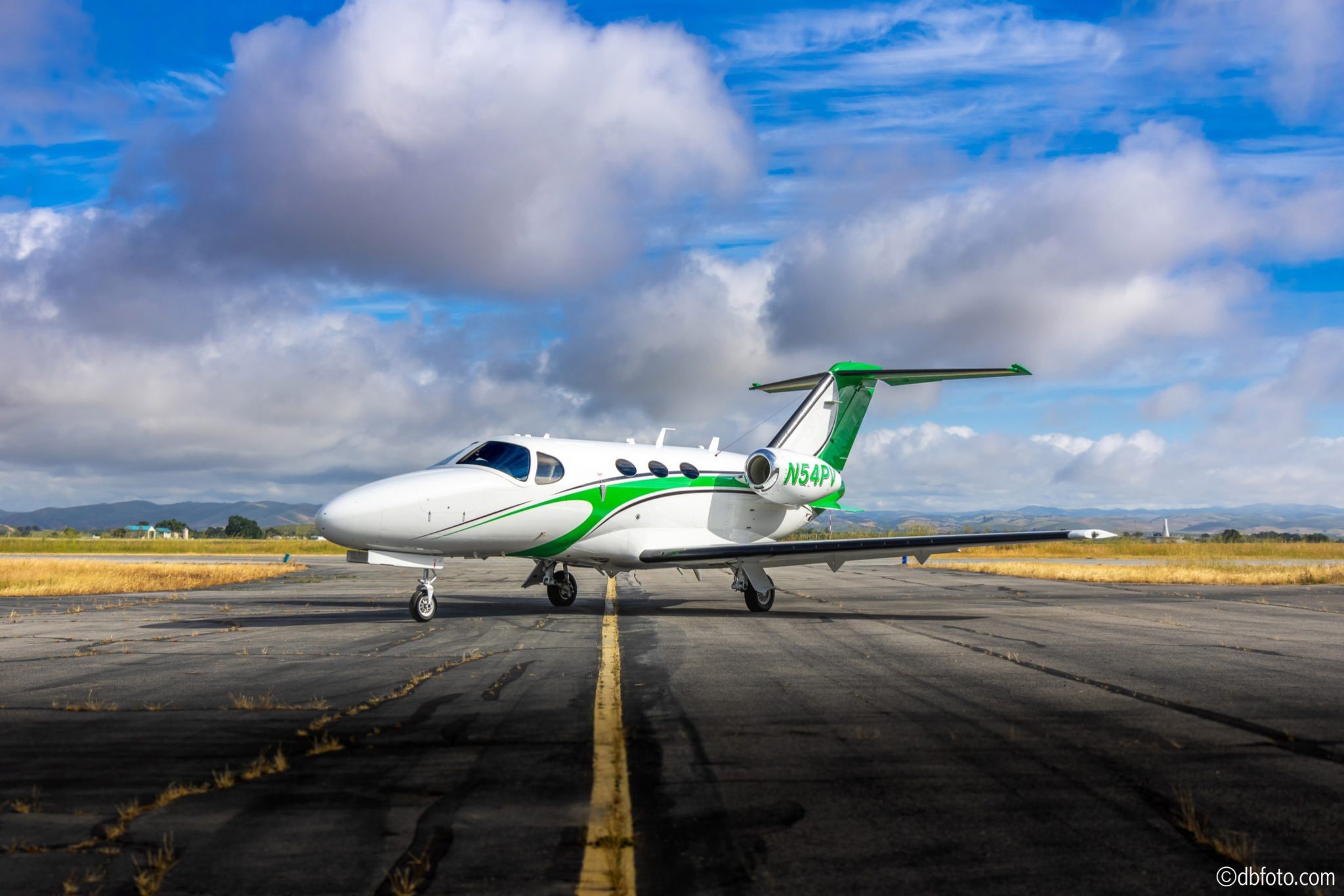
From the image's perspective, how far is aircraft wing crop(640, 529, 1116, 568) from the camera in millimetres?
17047

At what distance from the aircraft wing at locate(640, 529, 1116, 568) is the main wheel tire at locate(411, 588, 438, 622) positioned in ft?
15.3

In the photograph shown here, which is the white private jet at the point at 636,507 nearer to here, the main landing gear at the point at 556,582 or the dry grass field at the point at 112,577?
the main landing gear at the point at 556,582

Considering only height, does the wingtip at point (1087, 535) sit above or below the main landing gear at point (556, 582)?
above

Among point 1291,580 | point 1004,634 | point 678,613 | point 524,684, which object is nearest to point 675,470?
point 678,613

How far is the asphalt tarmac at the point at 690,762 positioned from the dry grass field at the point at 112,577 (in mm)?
14225

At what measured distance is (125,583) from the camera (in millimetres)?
28703

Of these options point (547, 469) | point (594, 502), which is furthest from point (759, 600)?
point (547, 469)

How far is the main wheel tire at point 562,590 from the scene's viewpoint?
20609mm

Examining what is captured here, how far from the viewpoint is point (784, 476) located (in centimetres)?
2162

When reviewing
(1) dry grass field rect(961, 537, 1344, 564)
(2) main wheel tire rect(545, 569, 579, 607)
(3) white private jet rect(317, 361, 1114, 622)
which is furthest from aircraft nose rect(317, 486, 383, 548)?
(1) dry grass field rect(961, 537, 1344, 564)

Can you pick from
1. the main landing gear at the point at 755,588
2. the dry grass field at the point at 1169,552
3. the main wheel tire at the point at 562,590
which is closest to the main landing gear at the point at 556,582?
the main wheel tire at the point at 562,590

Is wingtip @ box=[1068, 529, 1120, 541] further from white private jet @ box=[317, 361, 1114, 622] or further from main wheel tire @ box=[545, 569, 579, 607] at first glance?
main wheel tire @ box=[545, 569, 579, 607]

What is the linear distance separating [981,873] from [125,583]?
30.3m

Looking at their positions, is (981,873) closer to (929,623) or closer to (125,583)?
(929,623)
